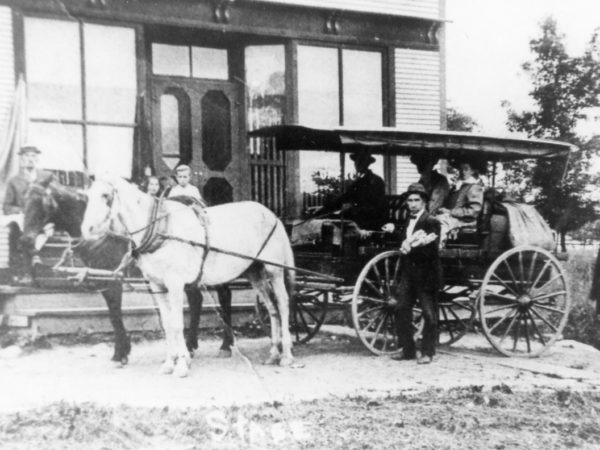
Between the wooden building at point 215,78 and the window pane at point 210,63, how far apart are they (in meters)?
0.02

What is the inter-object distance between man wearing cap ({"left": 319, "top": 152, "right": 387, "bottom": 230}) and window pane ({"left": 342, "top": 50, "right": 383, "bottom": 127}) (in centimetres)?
341

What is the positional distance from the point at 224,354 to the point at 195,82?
17.2 ft

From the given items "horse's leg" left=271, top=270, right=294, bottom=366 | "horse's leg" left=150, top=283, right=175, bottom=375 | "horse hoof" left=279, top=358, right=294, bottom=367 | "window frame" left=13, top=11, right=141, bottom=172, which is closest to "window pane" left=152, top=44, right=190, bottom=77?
"window frame" left=13, top=11, right=141, bottom=172

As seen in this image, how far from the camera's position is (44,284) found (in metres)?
8.43

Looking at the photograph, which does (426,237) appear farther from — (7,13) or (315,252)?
(7,13)

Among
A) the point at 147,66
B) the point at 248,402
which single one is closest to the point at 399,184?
the point at 147,66

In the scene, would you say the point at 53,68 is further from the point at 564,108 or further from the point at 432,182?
the point at 564,108

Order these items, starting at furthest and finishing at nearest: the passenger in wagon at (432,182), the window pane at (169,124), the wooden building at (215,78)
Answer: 1. the window pane at (169,124)
2. the wooden building at (215,78)
3. the passenger in wagon at (432,182)

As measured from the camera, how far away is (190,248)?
719 cm

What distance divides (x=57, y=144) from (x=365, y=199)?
4.52 meters

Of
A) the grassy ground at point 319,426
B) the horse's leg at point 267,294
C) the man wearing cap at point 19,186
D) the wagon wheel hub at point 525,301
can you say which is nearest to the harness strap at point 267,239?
the horse's leg at point 267,294

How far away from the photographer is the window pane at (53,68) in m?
9.95

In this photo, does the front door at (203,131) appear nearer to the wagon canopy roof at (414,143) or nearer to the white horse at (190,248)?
the wagon canopy roof at (414,143)

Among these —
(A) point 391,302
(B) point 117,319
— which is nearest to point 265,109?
(A) point 391,302
